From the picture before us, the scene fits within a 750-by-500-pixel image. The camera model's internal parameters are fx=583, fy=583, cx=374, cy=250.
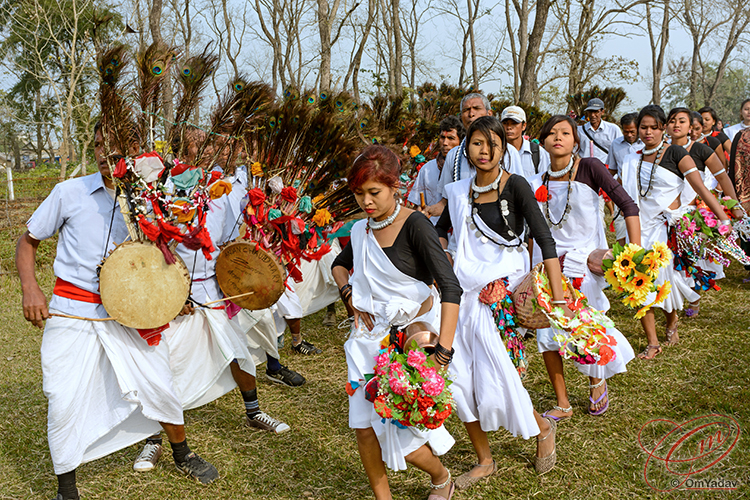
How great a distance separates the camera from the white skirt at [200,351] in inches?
150

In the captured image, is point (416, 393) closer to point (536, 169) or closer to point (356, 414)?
point (356, 414)

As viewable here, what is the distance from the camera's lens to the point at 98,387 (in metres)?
3.35

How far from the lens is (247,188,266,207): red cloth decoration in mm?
3697

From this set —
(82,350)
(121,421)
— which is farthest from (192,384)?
(82,350)

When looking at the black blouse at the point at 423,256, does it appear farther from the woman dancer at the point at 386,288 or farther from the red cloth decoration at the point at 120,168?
the red cloth decoration at the point at 120,168

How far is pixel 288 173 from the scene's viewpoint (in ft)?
13.6

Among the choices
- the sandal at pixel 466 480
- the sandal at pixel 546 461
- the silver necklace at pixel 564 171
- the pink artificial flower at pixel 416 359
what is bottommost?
the sandal at pixel 466 480

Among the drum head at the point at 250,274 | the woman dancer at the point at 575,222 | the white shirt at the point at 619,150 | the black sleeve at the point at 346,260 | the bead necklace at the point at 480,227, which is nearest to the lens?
the black sleeve at the point at 346,260

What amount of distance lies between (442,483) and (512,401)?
1.84 feet

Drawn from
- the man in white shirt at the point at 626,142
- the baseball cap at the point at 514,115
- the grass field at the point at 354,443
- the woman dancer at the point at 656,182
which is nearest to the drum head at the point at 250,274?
the grass field at the point at 354,443

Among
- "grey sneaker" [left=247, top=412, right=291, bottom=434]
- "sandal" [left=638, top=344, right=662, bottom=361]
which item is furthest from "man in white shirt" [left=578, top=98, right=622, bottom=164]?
"grey sneaker" [left=247, top=412, right=291, bottom=434]

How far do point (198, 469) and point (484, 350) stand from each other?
1.93m

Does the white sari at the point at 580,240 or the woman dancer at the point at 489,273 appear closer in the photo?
the woman dancer at the point at 489,273

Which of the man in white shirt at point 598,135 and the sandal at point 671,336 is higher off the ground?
the man in white shirt at point 598,135
